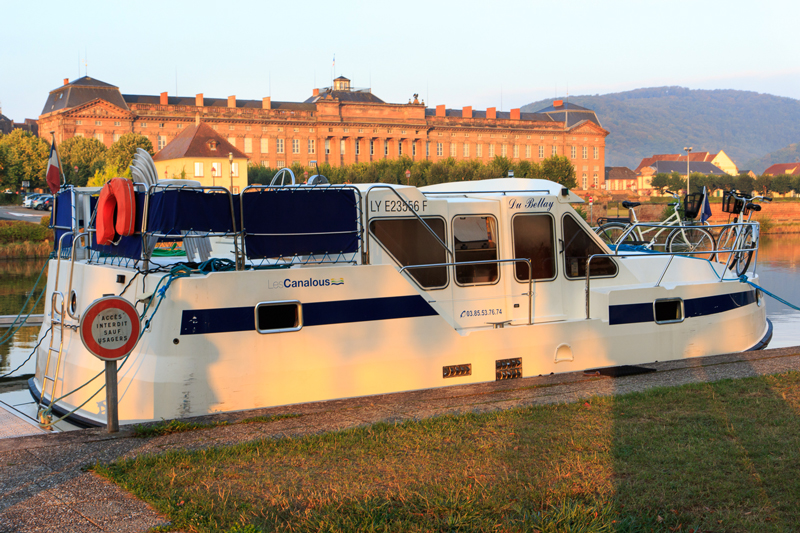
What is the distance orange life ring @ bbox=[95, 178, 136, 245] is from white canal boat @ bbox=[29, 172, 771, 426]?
9cm

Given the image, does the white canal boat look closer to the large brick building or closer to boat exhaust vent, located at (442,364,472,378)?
boat exhaust vent, located at (442,364,472,378)

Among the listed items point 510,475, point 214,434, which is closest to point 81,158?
point 214,434

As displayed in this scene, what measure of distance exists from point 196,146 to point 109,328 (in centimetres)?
8573

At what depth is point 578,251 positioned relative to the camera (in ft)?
30.7

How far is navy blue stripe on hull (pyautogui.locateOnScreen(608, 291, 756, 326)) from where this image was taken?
924cm

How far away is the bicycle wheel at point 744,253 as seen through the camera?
1077cm

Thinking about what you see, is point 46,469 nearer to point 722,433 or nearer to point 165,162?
point 722,433

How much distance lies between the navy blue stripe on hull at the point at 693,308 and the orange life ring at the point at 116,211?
5.83 meters

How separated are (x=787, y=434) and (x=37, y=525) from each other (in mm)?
5212

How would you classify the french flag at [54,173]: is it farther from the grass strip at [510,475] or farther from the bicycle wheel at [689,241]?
the bicycle wheel at [689,241]

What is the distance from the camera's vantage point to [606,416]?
6199 mm

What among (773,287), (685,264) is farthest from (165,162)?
(685,264)

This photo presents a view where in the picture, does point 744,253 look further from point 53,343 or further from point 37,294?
point 37,294

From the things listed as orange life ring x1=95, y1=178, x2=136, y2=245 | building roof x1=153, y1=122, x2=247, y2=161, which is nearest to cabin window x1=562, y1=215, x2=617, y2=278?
orange life ring x1=95, y1=178, x2=136, y2=245
